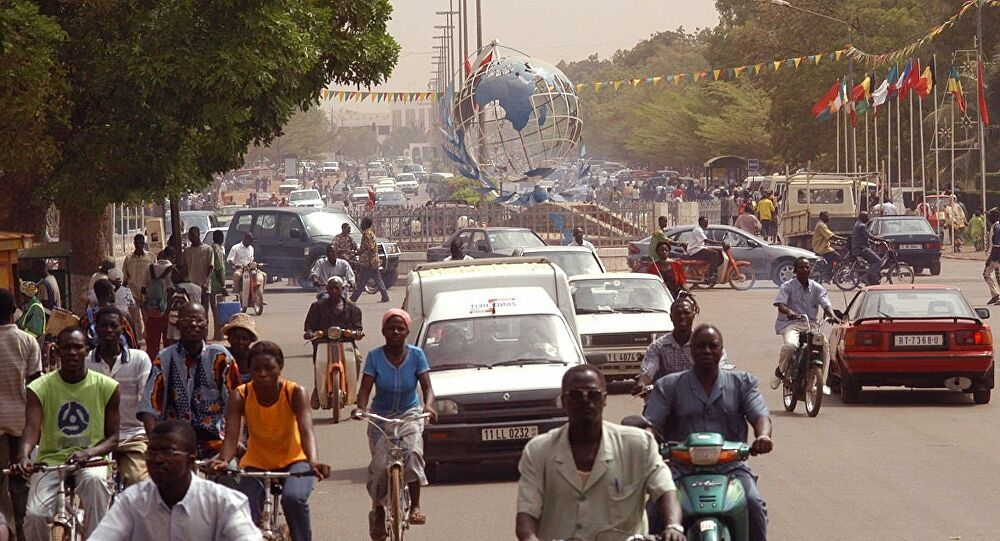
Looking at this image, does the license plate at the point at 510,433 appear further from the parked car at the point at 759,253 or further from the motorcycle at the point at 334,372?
the parked car at the point at 759,253

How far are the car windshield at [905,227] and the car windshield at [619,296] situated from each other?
18325mm

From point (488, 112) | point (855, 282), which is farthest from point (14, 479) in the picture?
point (488, 112)

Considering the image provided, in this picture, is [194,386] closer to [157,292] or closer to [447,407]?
[447,407]

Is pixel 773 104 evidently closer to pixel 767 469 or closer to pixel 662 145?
pixel 662 145

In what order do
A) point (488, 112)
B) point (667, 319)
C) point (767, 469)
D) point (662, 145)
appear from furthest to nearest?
point (662, 145) < point (488, 112) < point (667, 319) < point (767, 469)

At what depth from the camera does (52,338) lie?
17.2 m

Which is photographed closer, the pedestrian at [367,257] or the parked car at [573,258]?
the parked car at [573,258]

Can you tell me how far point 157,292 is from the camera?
2219cm

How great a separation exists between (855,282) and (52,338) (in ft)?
70.6

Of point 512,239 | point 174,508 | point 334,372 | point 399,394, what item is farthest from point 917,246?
point 174,508

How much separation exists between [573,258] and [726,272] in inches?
446

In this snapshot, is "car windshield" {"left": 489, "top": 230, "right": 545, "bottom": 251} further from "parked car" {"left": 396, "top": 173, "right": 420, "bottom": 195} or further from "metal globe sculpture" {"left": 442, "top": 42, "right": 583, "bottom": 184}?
"parked car" {"left": 396, "top": 173, "right": 420, "bottom": 195}

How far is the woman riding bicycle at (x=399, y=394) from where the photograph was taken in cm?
1041

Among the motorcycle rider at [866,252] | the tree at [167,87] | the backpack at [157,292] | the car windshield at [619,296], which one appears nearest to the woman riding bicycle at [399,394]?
the tree at [167,87]
